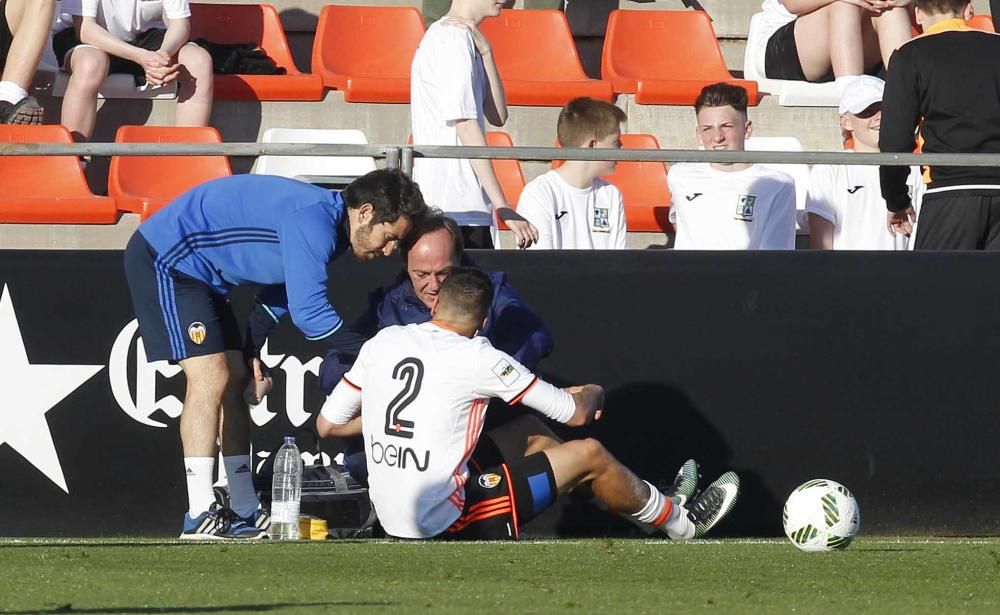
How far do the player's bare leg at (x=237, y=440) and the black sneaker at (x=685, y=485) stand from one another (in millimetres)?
1852

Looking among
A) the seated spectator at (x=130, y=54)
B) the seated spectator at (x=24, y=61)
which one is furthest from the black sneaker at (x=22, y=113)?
the seated spectator at (x=130, y=54)

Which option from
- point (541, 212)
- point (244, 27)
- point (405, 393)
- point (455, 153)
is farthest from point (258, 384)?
point (244, 27)

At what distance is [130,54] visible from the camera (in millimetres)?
9242

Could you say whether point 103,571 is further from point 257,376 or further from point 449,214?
point 449,214

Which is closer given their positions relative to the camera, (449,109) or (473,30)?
(449,109)

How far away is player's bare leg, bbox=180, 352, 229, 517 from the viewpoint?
257 inches

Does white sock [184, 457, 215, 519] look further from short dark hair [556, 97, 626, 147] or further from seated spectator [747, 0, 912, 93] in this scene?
seated spectator [747, 0, 912, 93]

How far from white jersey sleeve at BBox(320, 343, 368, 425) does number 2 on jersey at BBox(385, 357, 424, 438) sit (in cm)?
26

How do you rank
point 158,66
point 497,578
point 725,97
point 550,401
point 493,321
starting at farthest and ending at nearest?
point 158,66, point 725,97, point 493,321, point 550,401, point 497,578

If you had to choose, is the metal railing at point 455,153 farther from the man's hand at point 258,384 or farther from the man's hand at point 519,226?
the man's hand at point 258,384

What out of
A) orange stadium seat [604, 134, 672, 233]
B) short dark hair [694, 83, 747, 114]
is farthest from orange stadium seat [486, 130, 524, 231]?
short dark hair [694, 83, 747, 114]

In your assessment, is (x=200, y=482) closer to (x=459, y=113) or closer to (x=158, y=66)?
(x=459, y=113)

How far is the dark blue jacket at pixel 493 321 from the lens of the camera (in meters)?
6.67

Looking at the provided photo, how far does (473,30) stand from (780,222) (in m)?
1.85
